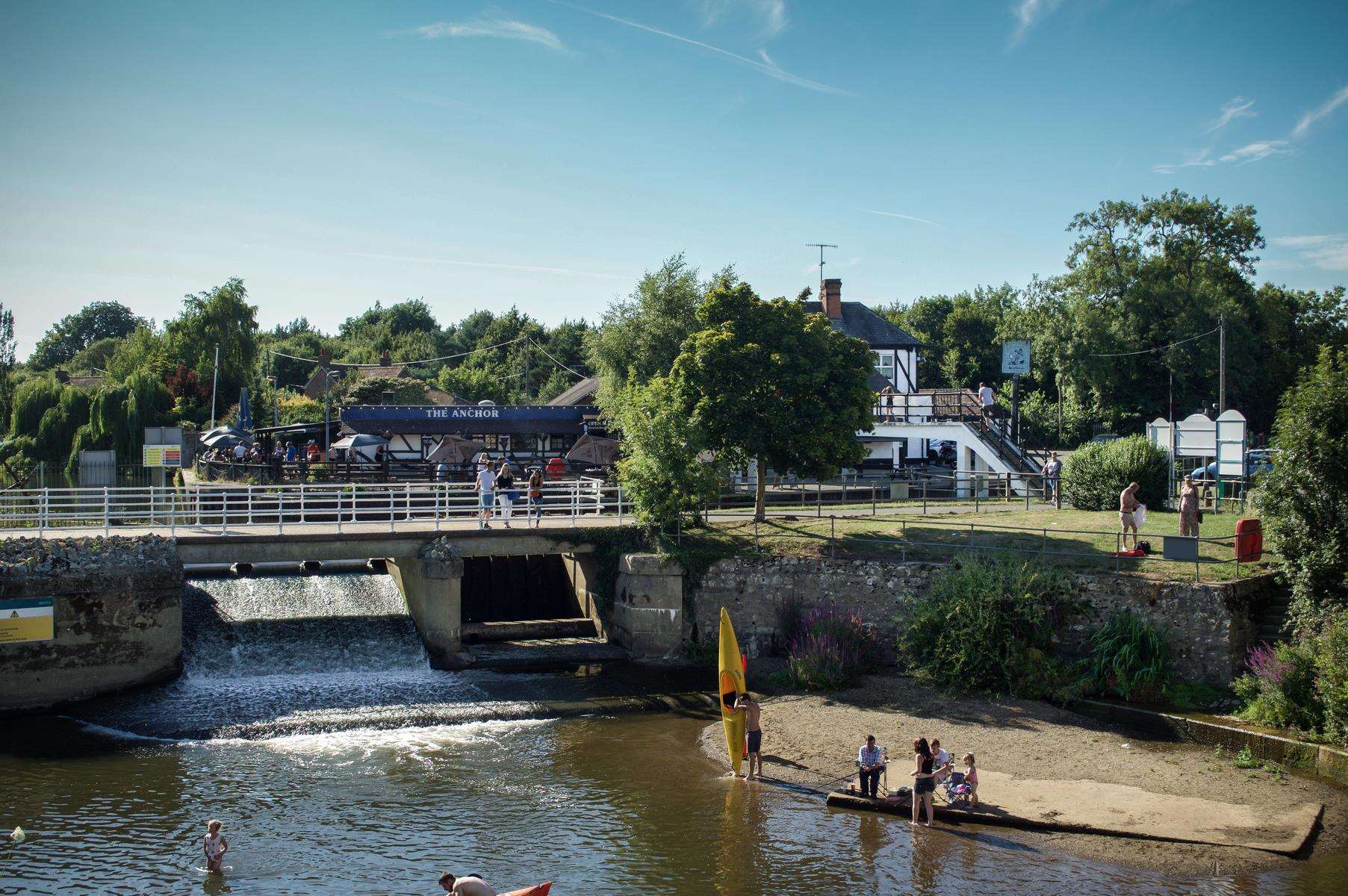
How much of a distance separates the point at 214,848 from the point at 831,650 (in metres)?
13.4

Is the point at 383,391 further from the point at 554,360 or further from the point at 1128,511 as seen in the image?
the point at 1128,511

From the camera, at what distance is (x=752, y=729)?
18.1 meters

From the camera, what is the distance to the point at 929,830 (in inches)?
620

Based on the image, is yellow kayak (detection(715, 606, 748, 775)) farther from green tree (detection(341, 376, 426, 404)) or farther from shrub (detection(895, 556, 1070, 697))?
green tree (detection(341, 376, 426, 404))

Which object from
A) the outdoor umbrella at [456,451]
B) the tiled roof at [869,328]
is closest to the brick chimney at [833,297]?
the tiled roof at [869,328]

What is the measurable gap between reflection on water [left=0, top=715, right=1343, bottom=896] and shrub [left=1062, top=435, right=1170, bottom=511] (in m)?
17.8

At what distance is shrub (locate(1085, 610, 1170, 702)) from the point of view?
21.0 metres

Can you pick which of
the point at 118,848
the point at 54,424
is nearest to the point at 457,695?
the point at 118,848

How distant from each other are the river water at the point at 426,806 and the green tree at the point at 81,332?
13004cm

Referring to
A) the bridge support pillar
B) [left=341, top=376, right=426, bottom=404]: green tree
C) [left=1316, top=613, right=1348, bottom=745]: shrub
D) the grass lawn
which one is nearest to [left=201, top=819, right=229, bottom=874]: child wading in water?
the bridge support pillar

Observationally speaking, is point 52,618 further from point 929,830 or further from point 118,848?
point 929,830

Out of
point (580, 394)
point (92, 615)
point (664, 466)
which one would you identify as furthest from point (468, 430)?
point (92, 615)

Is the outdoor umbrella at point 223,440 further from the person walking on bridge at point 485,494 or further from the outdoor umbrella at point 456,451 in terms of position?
the person walking on bridge at point 485,494

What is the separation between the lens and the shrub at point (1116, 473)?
3141 centimetres
